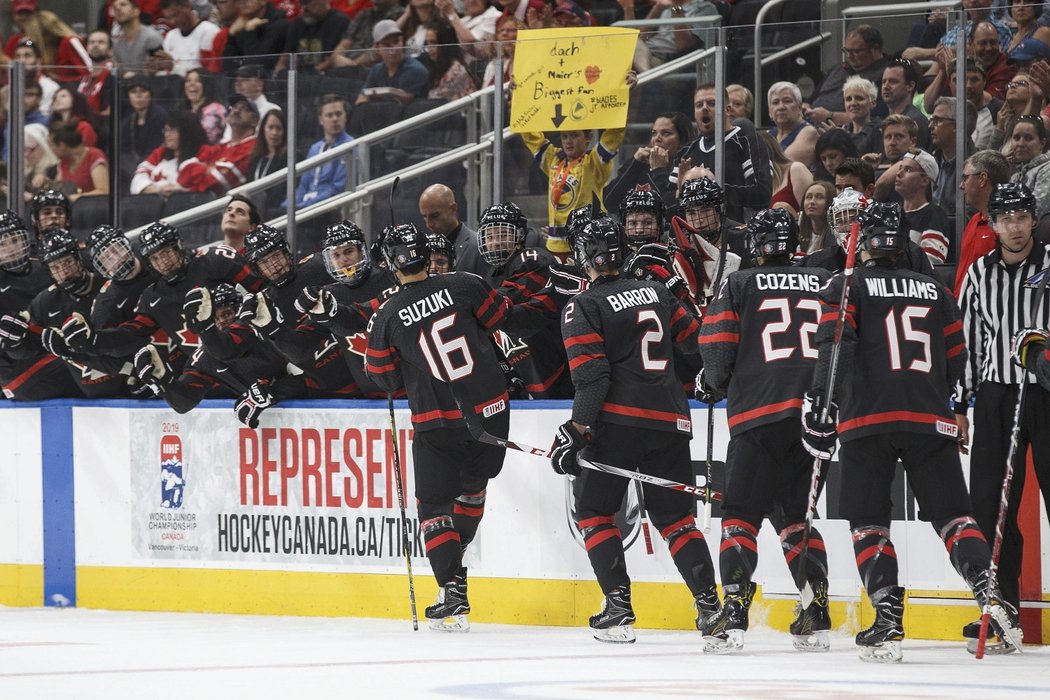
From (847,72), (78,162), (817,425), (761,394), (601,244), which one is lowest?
(817,425)

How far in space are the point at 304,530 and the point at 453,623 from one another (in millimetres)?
1254

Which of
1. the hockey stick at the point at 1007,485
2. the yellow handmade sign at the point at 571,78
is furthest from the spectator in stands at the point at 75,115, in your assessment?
the hockey stick at the point at 1007,485

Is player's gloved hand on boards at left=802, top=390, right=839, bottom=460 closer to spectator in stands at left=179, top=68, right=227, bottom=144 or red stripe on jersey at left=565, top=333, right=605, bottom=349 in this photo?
red stripe on jersey at left=565, top=333, right=605, bottom=349

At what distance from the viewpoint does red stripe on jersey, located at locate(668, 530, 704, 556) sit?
6.78 meters

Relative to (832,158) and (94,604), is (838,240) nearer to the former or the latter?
(832,158)

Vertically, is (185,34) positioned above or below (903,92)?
above

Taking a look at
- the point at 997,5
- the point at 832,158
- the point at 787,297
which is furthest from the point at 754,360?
the point at 997,5

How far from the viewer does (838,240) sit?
7.08 metres

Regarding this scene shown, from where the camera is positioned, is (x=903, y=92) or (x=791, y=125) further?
(x=791, y=125)

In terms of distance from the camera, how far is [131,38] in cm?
1280

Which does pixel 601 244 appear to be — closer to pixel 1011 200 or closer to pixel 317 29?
pixel 1011 200

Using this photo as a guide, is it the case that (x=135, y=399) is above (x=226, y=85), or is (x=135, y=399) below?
below

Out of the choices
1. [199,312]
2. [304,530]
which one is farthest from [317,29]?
[304,530]

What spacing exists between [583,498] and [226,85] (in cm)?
373
